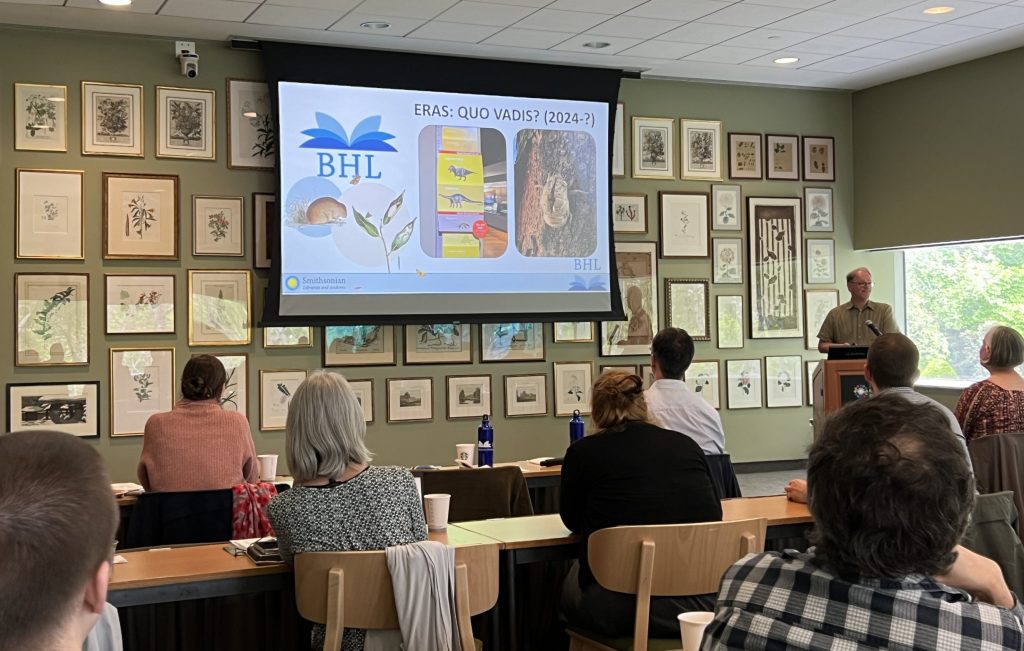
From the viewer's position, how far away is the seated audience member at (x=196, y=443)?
4.41 meters

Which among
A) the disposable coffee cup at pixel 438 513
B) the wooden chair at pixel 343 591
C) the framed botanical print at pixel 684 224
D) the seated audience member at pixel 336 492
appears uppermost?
the framed botanical print at pixel 684 224

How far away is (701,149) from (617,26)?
1921mm

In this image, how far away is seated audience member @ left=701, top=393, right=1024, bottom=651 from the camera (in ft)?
5.17

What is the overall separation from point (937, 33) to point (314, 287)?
4471 millimetres

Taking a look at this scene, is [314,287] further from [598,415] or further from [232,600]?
[598,415]

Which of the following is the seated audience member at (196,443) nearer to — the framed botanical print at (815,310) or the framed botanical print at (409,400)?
the framed botanical print at (409,400)

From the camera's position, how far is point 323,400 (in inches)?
125

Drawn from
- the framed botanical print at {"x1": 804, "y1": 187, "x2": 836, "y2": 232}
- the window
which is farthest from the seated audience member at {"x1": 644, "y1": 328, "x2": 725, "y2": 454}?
the framed botanical print at {"x1": 804, "y1": 187, "x2": 836, "y2": 232}

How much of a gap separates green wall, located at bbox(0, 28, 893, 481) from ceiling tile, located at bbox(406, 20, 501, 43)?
115 centimetres

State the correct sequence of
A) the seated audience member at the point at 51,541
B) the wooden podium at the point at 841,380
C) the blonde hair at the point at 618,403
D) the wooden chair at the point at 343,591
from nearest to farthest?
1. the seated audience member at the point at 51,541
2. the wooden chair at the point at 343,591
3. the blonde hair at the point at 618,403
4. the wooden podium at the point at 841,380

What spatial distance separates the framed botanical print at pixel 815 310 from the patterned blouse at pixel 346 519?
6.34 meters

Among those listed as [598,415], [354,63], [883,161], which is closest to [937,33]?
[883,161]

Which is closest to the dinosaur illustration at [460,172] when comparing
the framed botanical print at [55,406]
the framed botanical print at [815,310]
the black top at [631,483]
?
the framed botanical print at [55,406]

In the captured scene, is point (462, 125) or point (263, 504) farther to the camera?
point (462, 125)
